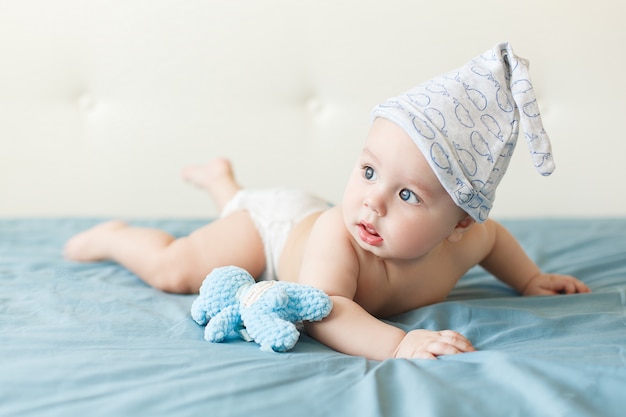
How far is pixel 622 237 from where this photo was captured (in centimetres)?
156

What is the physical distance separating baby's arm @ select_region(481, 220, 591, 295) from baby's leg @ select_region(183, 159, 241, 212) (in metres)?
0.57

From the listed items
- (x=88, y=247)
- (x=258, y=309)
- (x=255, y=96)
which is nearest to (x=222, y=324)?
(x=258, y=309)

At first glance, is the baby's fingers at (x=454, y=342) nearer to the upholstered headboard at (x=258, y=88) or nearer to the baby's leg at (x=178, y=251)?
the baby's leg at (x=178, y=251)

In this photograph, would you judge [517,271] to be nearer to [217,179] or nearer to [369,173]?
[369,173]

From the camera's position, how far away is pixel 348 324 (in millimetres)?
960

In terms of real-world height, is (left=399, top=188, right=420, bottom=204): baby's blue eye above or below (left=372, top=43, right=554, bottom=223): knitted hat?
below

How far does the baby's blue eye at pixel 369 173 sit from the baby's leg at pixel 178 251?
390 millimetres

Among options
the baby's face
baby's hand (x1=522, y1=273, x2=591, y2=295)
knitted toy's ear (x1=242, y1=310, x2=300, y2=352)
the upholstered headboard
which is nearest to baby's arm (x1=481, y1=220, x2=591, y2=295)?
baby's hand (x1=522, y1=273, x2=591, y2=295)

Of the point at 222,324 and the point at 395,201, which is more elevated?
the point at 395,201

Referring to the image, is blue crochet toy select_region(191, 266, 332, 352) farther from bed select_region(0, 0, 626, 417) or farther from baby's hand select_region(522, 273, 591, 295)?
bed select_region(0, 0, 626, 417)

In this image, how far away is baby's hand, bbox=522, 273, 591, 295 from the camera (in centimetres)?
127

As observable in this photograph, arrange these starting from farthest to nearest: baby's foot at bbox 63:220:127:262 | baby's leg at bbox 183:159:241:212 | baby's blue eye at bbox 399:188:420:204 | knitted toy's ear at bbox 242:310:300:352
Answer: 1. baby's leg at bbox 183:159:241:212
2. baby's foot at bbox 63:220:127:262
3. baby's blue eye at bbox 399:188:420:204
4. knitted toy's ear at bbox 242:310:300:352

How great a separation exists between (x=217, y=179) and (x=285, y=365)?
34.1 inches

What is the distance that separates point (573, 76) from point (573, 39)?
95 millimetres
